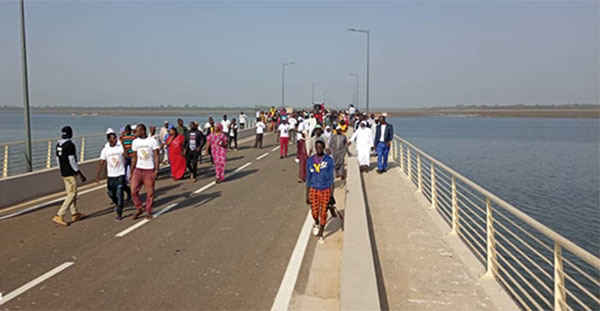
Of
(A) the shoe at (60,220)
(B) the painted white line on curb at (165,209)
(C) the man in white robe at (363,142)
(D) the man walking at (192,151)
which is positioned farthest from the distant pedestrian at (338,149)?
(A) the shoe at (60,220)

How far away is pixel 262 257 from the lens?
7.62 meters

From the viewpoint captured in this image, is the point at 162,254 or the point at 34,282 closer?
the point at 34,282

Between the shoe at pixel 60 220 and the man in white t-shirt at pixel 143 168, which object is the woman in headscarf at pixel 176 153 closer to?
the man in white t-shirt at pixel 143 168

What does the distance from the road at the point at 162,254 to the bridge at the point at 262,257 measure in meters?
0.02

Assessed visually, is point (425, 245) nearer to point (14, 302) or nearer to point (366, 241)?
point (366, 241)

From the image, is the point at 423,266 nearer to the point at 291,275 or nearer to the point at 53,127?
the point at 291,275

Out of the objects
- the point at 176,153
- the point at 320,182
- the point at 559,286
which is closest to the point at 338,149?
the point at 176,153

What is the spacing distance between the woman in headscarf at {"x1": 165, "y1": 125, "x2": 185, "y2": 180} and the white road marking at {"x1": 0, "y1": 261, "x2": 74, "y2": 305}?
8356 millimetres

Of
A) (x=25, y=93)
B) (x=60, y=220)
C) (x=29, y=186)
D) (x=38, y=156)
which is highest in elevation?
(x=25, y=93)

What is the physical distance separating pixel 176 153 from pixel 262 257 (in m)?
8.77

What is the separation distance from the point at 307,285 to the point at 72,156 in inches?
235

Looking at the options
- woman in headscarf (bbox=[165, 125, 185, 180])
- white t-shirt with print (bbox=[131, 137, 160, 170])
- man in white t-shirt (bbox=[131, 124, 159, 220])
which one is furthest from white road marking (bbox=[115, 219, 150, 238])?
woman in headscarf (bbox=[165, 125, 185, 180])

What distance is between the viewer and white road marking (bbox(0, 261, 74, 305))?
595cm

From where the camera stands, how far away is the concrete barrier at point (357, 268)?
4906 millimetres
